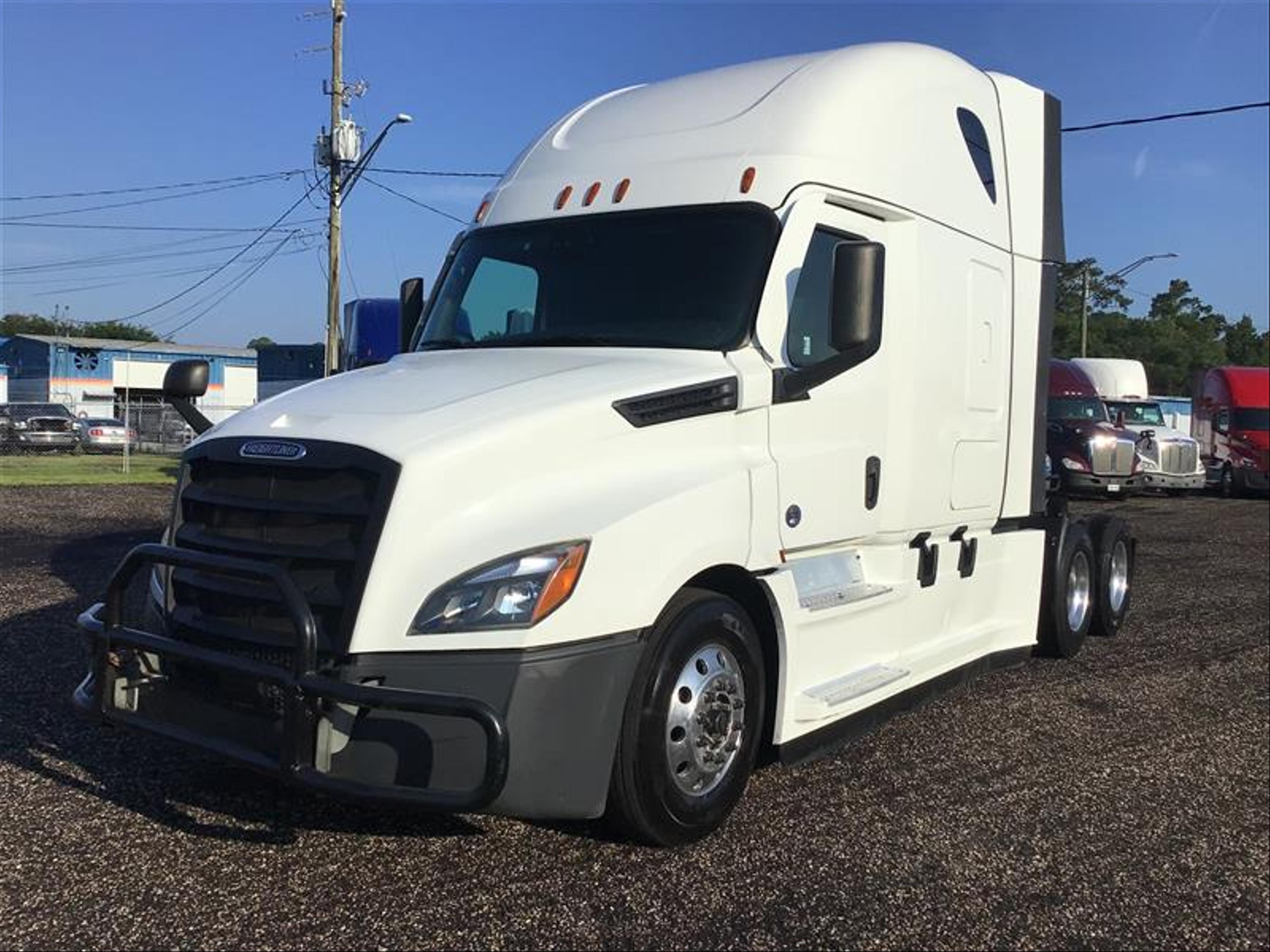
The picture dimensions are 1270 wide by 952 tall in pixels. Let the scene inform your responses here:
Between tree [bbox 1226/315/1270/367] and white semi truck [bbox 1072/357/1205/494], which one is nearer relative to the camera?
white semi truck [bbox 1072/357/1205/494]

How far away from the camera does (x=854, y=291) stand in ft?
14.5

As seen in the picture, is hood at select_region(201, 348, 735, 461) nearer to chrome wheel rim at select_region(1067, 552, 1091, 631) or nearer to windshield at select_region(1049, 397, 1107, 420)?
chrome wheel rim at select_region(1067, 552, 1091, 631)

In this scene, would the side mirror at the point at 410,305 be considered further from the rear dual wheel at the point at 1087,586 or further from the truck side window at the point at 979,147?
the rear dual wheel at the point at 1087,586

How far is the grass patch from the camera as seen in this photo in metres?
20.0

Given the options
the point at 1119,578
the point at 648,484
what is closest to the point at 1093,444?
the point at 1119,578

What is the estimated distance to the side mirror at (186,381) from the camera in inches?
185

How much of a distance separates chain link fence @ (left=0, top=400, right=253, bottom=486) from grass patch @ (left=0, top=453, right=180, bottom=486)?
0.03 metres

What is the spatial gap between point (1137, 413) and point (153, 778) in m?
26.0

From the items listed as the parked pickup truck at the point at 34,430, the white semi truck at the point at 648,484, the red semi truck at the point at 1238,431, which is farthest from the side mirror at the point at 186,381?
the parked pickup truck at the point at 34,430

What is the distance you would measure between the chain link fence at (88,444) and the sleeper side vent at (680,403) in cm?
1831

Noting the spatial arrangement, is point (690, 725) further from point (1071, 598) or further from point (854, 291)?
point (1071, 598)

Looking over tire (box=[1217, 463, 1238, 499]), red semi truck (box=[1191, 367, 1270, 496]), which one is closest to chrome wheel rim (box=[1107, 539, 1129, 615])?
red semi truck (box=[1191, 367, 1270, 496])

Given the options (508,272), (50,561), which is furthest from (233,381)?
(508,272)

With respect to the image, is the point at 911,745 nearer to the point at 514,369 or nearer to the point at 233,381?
the point at 514,369
